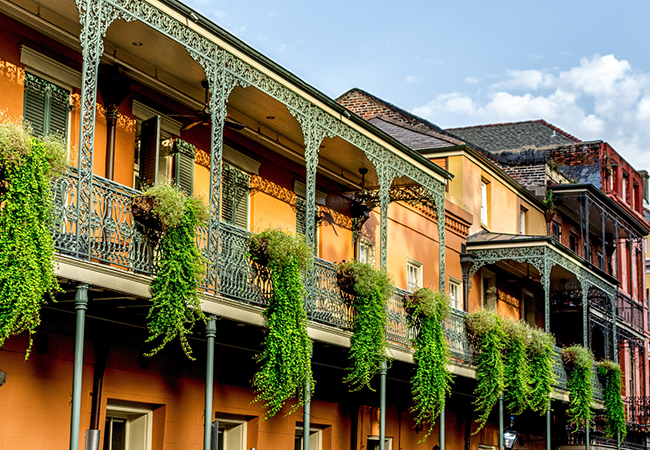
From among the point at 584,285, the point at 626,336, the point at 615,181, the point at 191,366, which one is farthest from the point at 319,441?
the point at 615,181

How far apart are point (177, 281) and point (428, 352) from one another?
666 centimetres

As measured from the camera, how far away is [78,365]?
9289 millimetres

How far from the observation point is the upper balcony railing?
970cm

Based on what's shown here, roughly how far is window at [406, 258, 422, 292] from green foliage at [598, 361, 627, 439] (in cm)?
672

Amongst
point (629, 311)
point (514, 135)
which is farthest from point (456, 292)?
point (514, 135)

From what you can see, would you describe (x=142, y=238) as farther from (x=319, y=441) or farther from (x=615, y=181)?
(x=615, y=181)

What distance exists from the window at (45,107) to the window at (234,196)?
3.49 meters

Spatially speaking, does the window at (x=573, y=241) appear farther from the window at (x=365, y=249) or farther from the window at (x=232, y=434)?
the window at (x=232, y=434)

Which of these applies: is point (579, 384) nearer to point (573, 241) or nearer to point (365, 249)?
point (365, 249)

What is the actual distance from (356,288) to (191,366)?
9.31ft

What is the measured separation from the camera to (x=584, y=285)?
969 inches

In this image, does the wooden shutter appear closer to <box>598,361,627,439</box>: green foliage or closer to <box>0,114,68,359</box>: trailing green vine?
<box>0,114,68,359</box>: trailing green vine

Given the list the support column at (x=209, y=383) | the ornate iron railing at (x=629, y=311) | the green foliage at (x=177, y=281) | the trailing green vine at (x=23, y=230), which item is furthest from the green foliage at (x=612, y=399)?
the trailing green vine at (x=23, y=230)

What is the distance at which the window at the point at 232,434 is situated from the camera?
14.6 m
